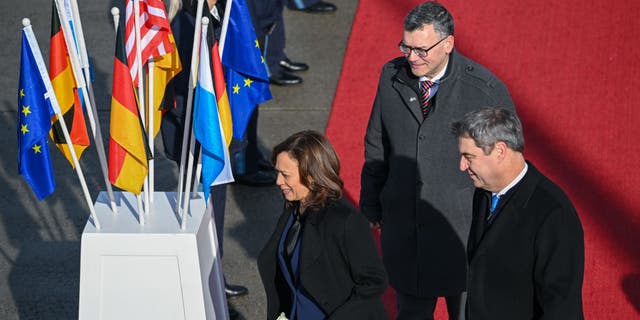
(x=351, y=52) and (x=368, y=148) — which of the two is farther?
(x=351, y=52)

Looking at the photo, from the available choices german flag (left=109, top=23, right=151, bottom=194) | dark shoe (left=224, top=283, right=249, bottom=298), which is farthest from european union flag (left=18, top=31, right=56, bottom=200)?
dark shoe (left=224, top=283, right=249, bottom=298)

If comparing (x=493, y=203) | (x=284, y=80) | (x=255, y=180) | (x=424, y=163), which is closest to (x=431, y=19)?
(x=424, y=163)

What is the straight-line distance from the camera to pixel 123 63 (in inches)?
184

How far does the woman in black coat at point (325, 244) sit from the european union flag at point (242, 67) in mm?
979

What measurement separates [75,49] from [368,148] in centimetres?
153

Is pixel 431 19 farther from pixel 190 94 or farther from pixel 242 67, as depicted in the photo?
pixel 190 94

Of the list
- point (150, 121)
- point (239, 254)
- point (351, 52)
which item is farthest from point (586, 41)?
point (150, 121)

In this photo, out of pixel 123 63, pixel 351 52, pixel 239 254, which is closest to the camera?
pixel 123 63

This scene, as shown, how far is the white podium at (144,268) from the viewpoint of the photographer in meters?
4.84

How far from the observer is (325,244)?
420 centimetres

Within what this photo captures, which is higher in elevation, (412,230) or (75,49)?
(75,49)

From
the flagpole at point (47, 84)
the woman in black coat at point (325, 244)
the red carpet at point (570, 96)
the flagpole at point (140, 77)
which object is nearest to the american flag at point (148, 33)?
the flagpole at point (140, 77)

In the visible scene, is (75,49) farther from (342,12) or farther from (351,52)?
(342,12)

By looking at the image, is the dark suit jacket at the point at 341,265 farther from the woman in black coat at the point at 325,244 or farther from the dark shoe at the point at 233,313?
the dark shoe at the point at 233,313
